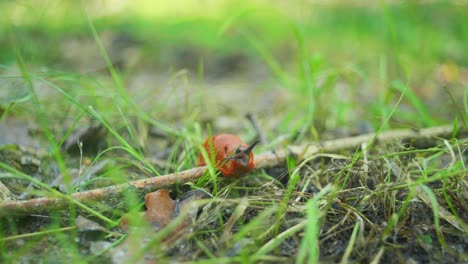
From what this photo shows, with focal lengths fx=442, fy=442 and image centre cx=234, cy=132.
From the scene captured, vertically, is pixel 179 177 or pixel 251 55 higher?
pixel 179 177

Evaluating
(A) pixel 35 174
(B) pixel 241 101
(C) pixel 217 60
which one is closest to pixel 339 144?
(A) pixel 35 174

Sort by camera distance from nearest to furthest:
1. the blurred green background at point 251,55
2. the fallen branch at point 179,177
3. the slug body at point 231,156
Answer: the fallen branch at point 179,177 < the slug body at point 231,156 < the blurred green background at point 251,55

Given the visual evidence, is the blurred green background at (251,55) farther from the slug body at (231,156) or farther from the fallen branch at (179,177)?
the slug body at (231,156)

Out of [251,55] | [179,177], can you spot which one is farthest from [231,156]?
[251,55]

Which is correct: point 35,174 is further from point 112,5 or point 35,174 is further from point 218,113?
point 112,5

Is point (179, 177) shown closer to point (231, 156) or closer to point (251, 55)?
point (231, 156)

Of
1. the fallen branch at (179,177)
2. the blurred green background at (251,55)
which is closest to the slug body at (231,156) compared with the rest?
the fallen branch at (179,177)
